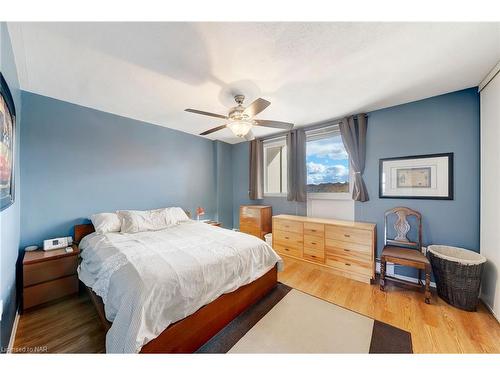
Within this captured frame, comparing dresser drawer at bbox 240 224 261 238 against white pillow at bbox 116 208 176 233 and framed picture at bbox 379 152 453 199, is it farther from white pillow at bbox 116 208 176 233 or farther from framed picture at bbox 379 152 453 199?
framed picture at bbox 379 152 453 199

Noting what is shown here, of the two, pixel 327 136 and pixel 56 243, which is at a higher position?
pixel 327 136

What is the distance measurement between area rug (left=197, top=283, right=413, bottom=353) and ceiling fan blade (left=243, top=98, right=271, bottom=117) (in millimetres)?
2150

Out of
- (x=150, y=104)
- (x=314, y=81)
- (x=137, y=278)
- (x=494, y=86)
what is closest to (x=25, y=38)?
(x=150, y=104)

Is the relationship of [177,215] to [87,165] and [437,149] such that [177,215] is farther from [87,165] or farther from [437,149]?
[437,149]

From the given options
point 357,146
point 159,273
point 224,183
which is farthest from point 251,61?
point 224,183

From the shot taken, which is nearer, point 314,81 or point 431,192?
point 314,81

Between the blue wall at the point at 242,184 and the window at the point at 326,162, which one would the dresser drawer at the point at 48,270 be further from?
the window at the point at 326,162

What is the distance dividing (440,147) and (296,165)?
1999mm

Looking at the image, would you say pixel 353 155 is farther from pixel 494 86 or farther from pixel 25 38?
pixel 25 38

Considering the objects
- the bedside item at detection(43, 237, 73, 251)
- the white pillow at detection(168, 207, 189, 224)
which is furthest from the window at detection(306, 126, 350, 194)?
the bedside item at detection(43, 237, 73, 251)

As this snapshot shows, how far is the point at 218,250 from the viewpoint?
73.2 inches

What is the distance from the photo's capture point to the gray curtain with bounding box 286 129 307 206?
3531 mm

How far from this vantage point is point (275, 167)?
166 inches

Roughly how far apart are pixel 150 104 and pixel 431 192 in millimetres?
4066
